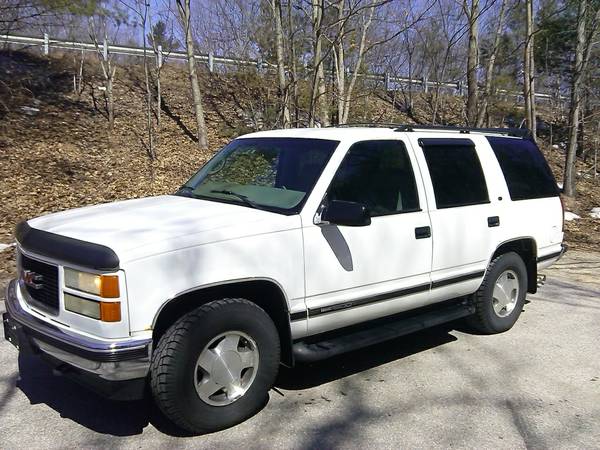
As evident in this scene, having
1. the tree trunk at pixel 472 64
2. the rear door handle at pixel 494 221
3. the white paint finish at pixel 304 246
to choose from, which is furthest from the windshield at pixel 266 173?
the tree trunk at pixel 472 64

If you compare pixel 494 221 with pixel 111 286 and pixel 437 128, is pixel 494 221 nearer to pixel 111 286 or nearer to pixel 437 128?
pixel 437 128

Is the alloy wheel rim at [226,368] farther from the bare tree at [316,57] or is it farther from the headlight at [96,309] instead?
the bare tree at [316,57]

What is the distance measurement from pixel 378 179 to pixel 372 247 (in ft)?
1.86

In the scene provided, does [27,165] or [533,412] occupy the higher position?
[27,165]

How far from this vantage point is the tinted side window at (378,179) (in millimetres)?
4105

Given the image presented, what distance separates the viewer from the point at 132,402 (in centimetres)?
387

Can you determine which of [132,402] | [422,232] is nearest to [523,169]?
[422,232]

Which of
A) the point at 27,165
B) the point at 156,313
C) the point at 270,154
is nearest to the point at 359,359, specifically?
the point at 270,154

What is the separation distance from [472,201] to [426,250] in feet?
2.65

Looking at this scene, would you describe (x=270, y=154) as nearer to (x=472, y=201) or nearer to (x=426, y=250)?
(x=426, y=250)

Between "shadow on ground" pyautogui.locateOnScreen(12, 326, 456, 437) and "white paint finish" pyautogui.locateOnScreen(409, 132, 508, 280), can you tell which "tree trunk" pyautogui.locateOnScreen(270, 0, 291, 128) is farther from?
"shadow on ground" pyautogui.locateOnScreen(12, 326, 456, 437)

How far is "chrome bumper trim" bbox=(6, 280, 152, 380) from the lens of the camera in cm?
301

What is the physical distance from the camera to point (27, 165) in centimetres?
1280

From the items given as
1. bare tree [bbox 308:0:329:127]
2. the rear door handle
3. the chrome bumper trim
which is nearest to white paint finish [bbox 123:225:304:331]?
the chrome bumper trim
